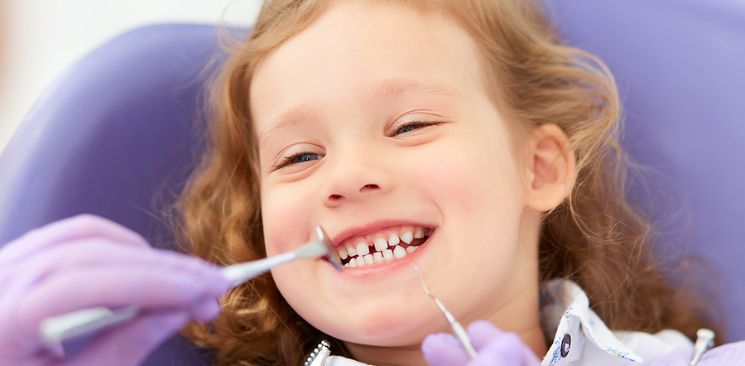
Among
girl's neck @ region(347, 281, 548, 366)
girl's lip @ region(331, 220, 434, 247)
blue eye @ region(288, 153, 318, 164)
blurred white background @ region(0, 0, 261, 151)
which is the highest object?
blurred white background @ region(0, 0, 261, 151)

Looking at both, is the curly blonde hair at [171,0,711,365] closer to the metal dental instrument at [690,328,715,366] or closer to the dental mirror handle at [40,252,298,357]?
the metal dental instrument at [690,328,715,366]

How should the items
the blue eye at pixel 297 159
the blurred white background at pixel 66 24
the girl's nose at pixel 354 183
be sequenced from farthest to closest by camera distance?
1. the blurred white background at pixel 66 24
2. the blue eye at pixel 297 159
3. the girl's nose at pixel 354 183

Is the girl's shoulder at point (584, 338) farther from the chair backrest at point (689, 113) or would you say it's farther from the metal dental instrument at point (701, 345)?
the chair backrest at point (689, 113)

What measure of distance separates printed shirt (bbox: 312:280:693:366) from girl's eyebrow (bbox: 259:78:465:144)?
281 mm

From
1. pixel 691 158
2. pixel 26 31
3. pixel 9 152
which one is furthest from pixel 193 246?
pixel 26 31

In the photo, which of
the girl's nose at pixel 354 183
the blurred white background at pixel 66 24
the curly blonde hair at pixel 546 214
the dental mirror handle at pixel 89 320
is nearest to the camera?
the dental mirror handle at pixel 89 320

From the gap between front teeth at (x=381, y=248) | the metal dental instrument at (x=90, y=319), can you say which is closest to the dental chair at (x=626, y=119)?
the gap between front teeth at (x=381, y=248)

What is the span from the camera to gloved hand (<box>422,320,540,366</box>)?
0.75 meters

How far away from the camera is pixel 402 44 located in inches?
40.5

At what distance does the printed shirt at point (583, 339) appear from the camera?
1041 millimetres

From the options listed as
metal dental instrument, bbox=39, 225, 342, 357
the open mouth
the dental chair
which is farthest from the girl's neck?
metal dental instrument, bbox=39, 225, 342, 357

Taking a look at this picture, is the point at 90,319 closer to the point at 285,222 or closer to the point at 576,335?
the point at 285,222

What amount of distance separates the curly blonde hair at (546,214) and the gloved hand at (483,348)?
1.24 feet

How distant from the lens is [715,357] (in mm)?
1087
